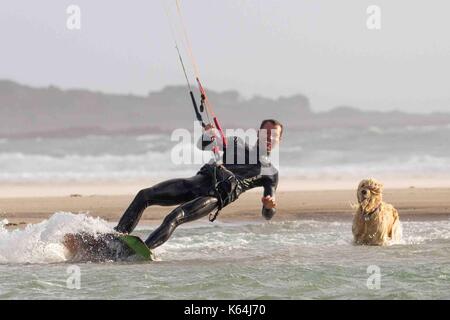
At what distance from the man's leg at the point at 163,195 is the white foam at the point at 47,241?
0.77ft

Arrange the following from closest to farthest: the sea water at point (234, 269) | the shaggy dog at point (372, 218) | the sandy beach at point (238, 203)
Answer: the sea water at point (234, 269)
the shaggy dog at point (372, 218)
the sandy beach at point (238, 203)

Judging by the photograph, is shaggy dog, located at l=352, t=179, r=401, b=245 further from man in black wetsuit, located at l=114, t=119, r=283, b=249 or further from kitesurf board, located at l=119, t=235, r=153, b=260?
kitesurf board, located at l=119, t=235, r=153, b=260

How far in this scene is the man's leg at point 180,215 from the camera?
439 inches

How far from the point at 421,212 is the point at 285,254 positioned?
5.41 m

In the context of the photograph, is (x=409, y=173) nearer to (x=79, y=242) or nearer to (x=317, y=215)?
(x=317, y=215)

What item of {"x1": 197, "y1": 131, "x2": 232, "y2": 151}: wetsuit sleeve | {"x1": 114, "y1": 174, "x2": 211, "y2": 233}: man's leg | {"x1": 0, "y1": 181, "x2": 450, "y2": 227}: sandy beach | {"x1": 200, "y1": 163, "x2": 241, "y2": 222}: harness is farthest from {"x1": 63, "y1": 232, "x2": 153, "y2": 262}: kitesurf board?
{"x1": 0, "y1": 181, "x2": 450, "y2": 227}: sandy beach

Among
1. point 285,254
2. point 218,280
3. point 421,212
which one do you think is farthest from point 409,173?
point 218,280

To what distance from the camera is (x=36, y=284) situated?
9.80m

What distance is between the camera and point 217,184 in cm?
1142

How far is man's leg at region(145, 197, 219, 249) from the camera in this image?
36.6ft

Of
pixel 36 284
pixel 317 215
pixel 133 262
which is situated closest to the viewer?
pixel 36 284

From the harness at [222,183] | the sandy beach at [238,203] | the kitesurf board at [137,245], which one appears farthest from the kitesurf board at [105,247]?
the sandy beach at [238,203]

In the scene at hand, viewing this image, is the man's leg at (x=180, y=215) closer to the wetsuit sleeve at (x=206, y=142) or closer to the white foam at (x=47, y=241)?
the white foam at (x=47, y=241)

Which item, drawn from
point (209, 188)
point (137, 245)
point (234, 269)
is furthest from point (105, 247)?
point (234, 269)
